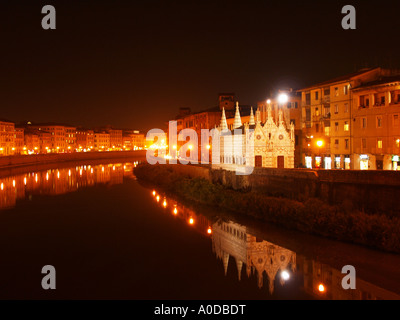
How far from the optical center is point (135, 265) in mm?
18656

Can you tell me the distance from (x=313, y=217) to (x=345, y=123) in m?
14.7

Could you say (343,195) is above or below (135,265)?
above

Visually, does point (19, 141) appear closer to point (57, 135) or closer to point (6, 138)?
point (6, 138)

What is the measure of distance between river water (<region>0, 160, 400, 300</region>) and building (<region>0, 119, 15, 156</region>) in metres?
62.2

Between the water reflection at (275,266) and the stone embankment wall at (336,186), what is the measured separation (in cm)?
430

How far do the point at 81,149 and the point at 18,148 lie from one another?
37163mm

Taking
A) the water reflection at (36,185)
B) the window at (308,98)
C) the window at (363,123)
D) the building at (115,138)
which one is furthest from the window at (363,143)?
the building at (115,138)

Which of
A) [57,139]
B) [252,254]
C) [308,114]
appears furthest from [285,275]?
[57,139]

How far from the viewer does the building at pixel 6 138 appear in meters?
86.8

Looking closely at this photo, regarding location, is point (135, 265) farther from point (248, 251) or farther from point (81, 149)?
point (81, 149)

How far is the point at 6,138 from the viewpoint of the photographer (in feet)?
292

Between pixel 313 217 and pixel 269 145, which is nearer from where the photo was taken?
pixel 313 217
